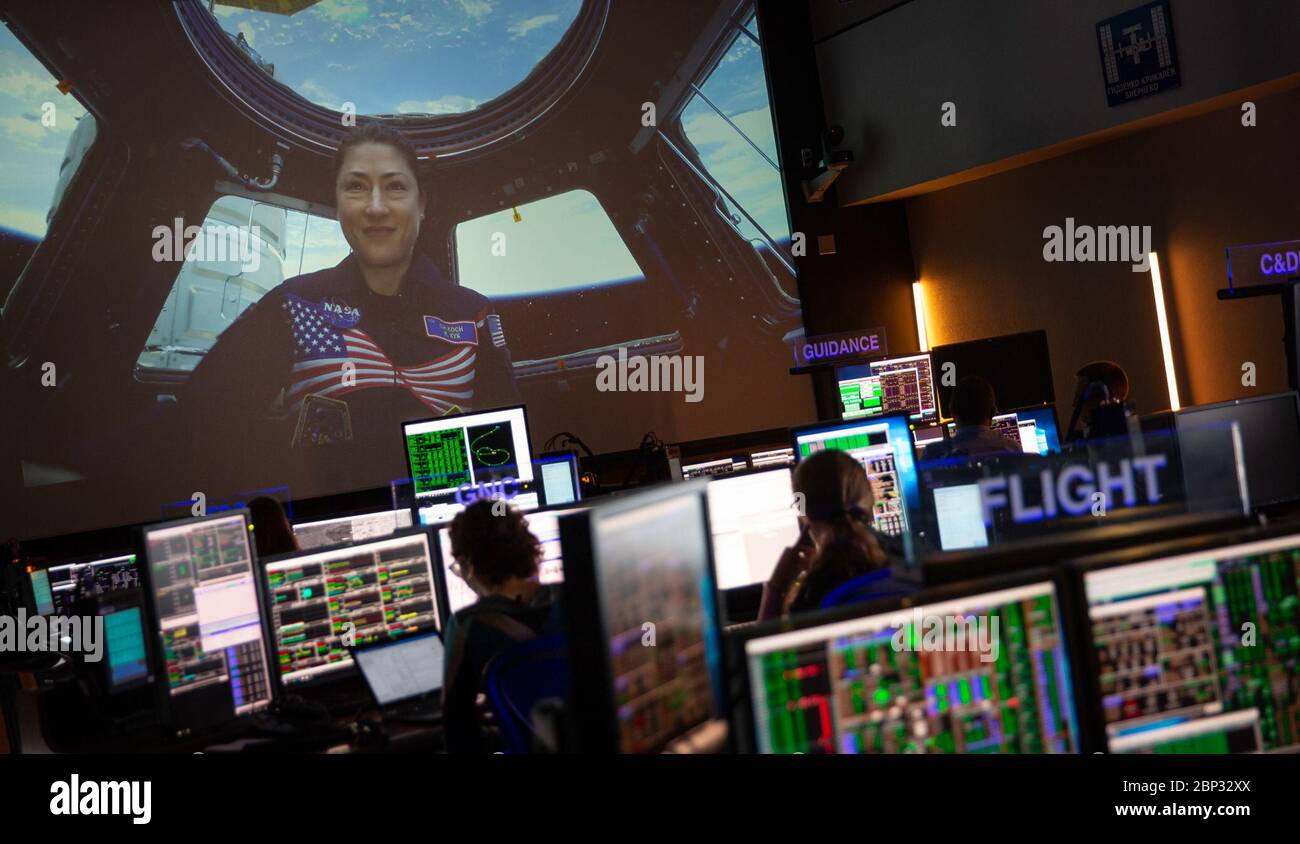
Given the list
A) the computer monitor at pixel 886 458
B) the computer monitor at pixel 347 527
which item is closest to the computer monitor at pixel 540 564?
the computer monitor at pixel 886 458

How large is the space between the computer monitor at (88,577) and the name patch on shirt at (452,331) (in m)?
2.68

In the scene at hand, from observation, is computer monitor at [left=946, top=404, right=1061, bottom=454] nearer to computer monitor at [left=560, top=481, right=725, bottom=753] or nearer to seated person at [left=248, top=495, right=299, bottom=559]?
seated person at [left=248, top=495, right=299, bottom=559]

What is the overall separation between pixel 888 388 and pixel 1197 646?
5.60 m

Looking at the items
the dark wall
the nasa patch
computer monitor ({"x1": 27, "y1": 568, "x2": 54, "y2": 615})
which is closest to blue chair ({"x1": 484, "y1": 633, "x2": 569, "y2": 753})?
computer monitor ({"x1": 27, "y1": 568, "x2": 54, "y2": 615})

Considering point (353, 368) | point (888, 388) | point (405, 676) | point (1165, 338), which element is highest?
point (353, 368)

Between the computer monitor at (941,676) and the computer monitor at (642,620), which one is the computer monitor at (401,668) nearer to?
the computer monitor at (642,620)

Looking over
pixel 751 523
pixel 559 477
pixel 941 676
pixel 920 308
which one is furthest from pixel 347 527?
pixel 920 308

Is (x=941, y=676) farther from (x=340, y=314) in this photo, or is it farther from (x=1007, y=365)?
(x=340, y=314)

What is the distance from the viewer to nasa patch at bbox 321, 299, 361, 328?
7.19 meters

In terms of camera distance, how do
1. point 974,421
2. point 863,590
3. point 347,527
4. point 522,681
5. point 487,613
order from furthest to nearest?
point 347,527
point 974,421
point 487,613
point 522,681
point 863,590

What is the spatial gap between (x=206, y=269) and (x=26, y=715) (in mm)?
3948

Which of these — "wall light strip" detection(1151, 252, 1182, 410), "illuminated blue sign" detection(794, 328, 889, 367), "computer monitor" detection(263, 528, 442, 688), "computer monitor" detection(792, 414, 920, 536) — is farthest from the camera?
"wall light strip" detection(1151, 252, 1182, 410)

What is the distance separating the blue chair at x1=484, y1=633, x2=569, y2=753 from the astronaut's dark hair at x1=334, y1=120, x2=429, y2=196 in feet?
18.0

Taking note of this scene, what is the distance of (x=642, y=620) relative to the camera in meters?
1.51
